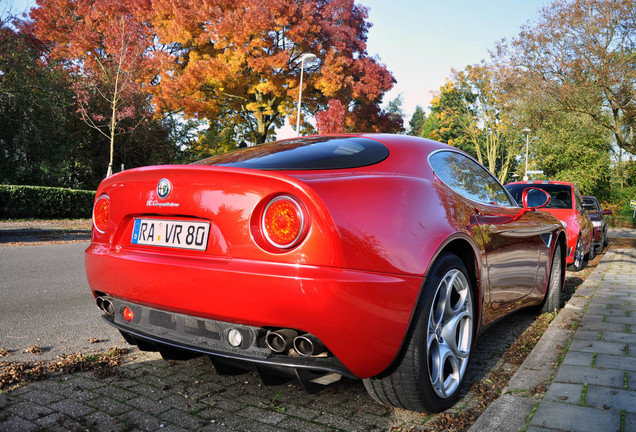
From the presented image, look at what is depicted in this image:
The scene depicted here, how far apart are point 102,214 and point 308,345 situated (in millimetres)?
1487

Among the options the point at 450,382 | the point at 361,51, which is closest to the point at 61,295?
the point at 450,382

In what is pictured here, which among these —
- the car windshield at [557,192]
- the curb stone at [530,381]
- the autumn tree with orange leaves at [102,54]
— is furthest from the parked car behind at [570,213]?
the autumn tree with orange leaves at [102,54]

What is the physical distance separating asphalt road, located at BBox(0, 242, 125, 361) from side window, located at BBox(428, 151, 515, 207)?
2.57 metres

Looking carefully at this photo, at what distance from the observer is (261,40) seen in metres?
21.4

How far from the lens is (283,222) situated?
2.25 m

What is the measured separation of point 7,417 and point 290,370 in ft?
4.35

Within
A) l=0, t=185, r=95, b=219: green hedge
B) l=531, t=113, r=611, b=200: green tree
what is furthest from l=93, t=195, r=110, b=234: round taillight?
l=531, t=113, r=611, b=200: green tree

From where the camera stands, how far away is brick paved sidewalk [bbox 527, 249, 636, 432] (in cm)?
238

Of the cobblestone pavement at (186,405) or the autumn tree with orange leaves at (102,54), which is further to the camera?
the autumn tree with orange leaves at (102,54)

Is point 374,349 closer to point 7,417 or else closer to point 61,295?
point 7,417

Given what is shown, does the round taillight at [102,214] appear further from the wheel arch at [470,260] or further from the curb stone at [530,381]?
the curb stone at [530,381]

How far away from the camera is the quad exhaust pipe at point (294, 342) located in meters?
2.23

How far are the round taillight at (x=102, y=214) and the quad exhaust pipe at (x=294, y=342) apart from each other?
4.15ft

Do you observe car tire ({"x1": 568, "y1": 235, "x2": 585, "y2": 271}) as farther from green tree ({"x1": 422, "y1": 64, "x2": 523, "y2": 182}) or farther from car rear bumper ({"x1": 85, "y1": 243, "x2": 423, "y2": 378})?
green tree ({"x1": 422, "y1": 64, "x2": 523, "y2": 182})
